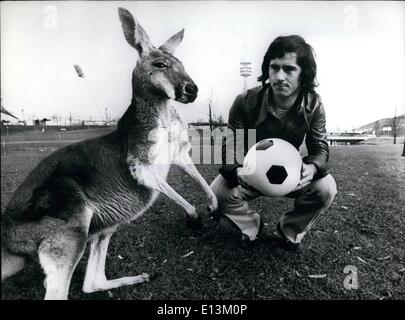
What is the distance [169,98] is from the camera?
257cm

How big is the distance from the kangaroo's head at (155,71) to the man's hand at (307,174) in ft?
3.73

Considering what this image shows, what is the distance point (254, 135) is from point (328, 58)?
0.96 meters

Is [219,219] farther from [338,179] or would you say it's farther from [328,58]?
[328,58]

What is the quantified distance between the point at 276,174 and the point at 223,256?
0.80m

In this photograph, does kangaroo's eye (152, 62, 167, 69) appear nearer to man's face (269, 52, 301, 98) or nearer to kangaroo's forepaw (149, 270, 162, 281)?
man's face (269, 52, 301, 98)

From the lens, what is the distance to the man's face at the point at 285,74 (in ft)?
9.65

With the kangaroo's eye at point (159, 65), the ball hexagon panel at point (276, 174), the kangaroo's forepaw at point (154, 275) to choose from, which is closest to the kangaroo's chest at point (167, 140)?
the kangaroo's eye at point (159, 65)

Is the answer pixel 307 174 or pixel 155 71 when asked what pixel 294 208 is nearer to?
pixel 307 174

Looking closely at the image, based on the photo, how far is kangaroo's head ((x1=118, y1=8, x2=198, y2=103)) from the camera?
2.51 meters

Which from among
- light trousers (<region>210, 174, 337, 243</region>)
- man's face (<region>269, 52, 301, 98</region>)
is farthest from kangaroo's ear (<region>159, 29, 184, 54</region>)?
light trousers (<region>210, 174, 337, 243</region>)

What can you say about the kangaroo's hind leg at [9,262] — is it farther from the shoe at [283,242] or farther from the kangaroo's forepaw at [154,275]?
the shoe at [283,242]

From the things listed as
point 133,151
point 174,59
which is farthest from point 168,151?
point 174,59

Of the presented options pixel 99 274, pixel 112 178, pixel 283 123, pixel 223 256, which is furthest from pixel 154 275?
pixel 283 123
